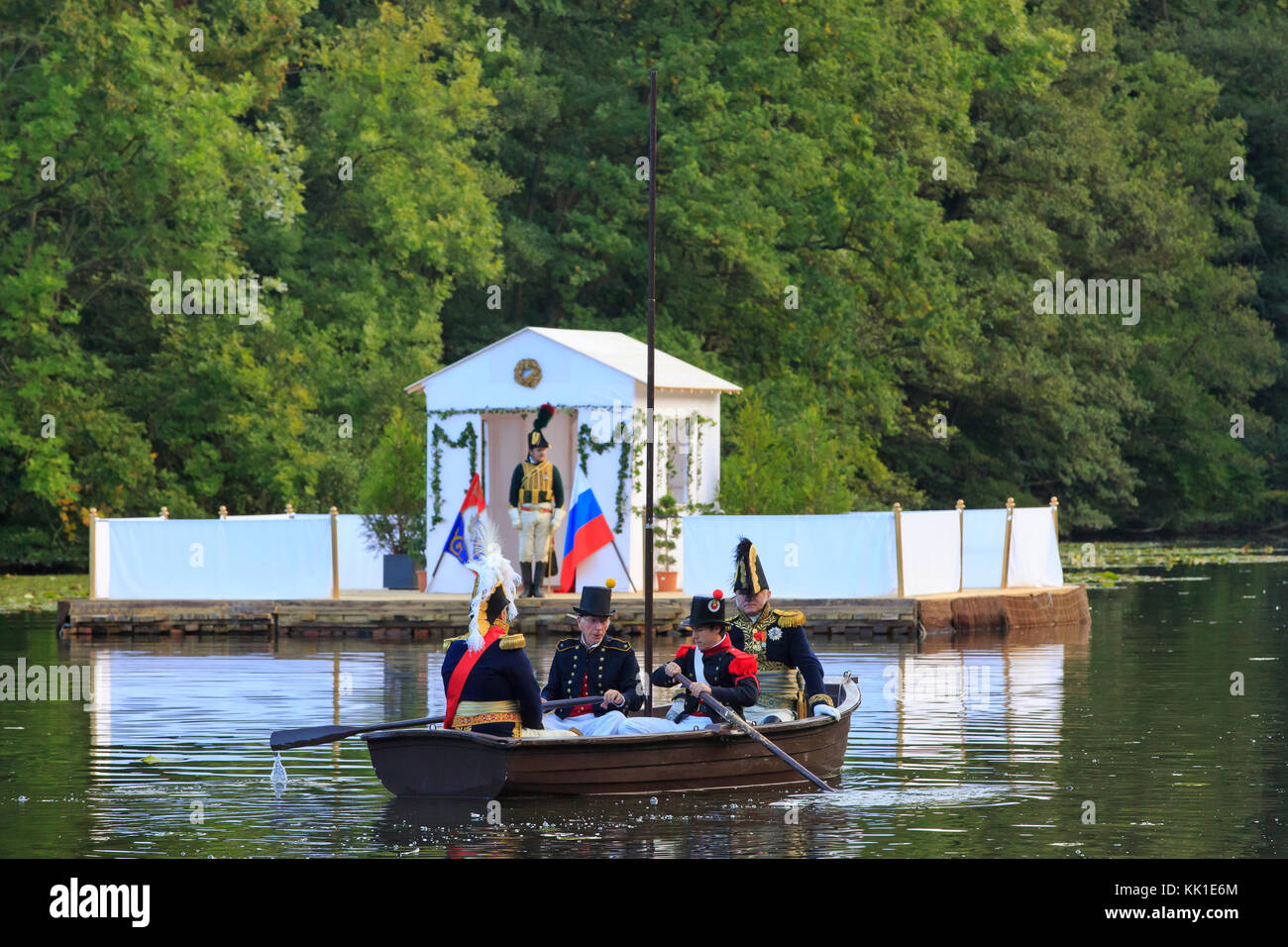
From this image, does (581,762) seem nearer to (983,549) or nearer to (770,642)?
(770,642)

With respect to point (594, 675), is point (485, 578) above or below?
above

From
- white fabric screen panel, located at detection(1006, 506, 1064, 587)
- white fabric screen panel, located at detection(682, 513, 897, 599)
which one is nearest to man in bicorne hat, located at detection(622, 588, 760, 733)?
white fabric screen panel, located at detection(682, 513, 897, 599)

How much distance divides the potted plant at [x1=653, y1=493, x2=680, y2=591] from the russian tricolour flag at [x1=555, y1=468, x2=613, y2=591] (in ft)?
3.56

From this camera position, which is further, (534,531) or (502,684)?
(534,531)

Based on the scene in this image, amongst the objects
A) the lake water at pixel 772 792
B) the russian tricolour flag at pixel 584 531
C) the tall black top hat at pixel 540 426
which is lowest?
the lake water at pixel 772 792

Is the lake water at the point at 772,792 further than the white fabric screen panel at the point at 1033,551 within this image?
No

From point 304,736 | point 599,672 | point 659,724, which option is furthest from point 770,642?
point 304,736

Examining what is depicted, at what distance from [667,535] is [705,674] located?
639 inches

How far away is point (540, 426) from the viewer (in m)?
31.1

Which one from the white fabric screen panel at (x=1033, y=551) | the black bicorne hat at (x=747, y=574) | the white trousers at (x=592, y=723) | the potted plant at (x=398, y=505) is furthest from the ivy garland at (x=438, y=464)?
the white trousers at (x=592, y=723)

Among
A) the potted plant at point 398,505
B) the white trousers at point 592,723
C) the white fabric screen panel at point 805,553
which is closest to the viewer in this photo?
the white trousers at point 592,723

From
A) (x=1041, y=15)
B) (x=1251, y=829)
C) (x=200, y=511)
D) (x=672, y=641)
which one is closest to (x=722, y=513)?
(x=672, y=641)

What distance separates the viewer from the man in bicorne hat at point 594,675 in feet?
53.0

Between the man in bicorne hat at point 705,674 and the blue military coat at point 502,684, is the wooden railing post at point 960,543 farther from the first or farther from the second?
the blue military coat at point 502,684
